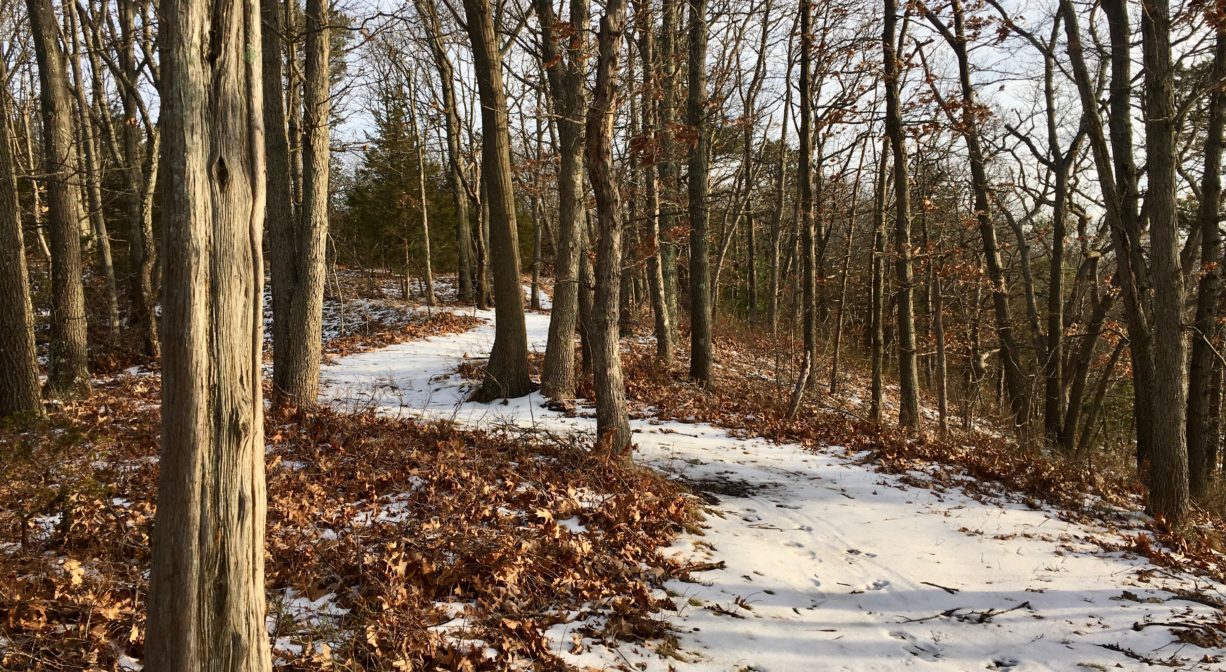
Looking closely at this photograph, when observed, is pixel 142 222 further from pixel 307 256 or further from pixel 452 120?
pixel 452 120

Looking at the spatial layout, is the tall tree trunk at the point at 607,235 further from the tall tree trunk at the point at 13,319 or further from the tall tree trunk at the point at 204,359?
the tall tree trunk at the point at 13,319

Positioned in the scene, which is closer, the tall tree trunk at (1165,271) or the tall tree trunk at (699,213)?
the tall tree trunk at (1165,271)

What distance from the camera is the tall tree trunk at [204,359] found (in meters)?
2.23

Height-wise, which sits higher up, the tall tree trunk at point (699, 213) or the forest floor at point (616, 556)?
the tall tree trunk at point (699, 213)

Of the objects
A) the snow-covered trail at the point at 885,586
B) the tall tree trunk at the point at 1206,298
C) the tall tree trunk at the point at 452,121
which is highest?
the tall tree trunk at the point at 452,121

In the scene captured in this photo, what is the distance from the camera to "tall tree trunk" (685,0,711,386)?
12.2 metres

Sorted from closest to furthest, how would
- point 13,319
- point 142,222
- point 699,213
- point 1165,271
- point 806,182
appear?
point 1165,271, point 13,319, point 806,182, point 699,213, point 142,222

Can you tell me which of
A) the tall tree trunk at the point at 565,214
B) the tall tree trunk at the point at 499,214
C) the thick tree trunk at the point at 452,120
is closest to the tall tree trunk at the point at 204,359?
the tall tree trunk at the point at 565,214

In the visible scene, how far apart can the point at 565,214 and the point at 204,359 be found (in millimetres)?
7809

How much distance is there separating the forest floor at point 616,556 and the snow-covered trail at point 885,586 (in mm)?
24

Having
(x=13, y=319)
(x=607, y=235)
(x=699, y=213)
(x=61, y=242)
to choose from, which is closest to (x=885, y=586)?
(x=607, y=235)

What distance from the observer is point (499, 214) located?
33.4ft

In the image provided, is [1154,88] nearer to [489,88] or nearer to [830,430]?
[830,430]

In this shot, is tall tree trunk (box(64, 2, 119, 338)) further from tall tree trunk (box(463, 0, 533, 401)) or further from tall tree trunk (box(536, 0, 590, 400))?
tall tree trunk (box(536, 0, 590, 400))
